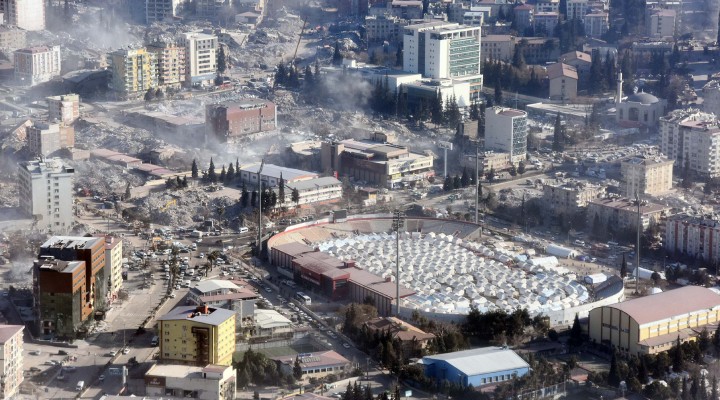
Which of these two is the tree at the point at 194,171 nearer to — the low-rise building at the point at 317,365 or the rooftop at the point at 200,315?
the rooftop at the point at 200,315

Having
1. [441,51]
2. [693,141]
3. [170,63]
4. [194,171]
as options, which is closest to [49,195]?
[194,171]

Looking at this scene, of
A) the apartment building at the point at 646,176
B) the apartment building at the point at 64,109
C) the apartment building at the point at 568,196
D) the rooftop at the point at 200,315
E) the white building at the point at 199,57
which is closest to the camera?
the rooftop at the point at 200,315

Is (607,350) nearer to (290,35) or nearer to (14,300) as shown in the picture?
(14,300)

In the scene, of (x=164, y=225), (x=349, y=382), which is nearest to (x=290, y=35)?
(x=164, y=225)

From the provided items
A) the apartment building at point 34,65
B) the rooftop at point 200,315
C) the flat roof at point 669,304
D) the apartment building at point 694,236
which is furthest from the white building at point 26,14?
the flat roof at point 669,304

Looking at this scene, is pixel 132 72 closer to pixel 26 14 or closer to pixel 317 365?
pixel 26 14

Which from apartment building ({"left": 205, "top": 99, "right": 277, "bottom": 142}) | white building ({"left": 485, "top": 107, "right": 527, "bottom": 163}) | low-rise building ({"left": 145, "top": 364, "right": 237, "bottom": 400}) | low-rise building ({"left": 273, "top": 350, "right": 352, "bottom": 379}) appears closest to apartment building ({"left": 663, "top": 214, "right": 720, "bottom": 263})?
white building ({"left": 485, "top": 107, "right": 527, "bottom": 163})

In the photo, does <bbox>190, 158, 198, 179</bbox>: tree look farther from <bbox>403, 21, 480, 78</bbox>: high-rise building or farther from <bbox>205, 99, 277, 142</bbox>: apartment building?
<bbox>403, 21, 480, 78</bbox>: high-rise building
